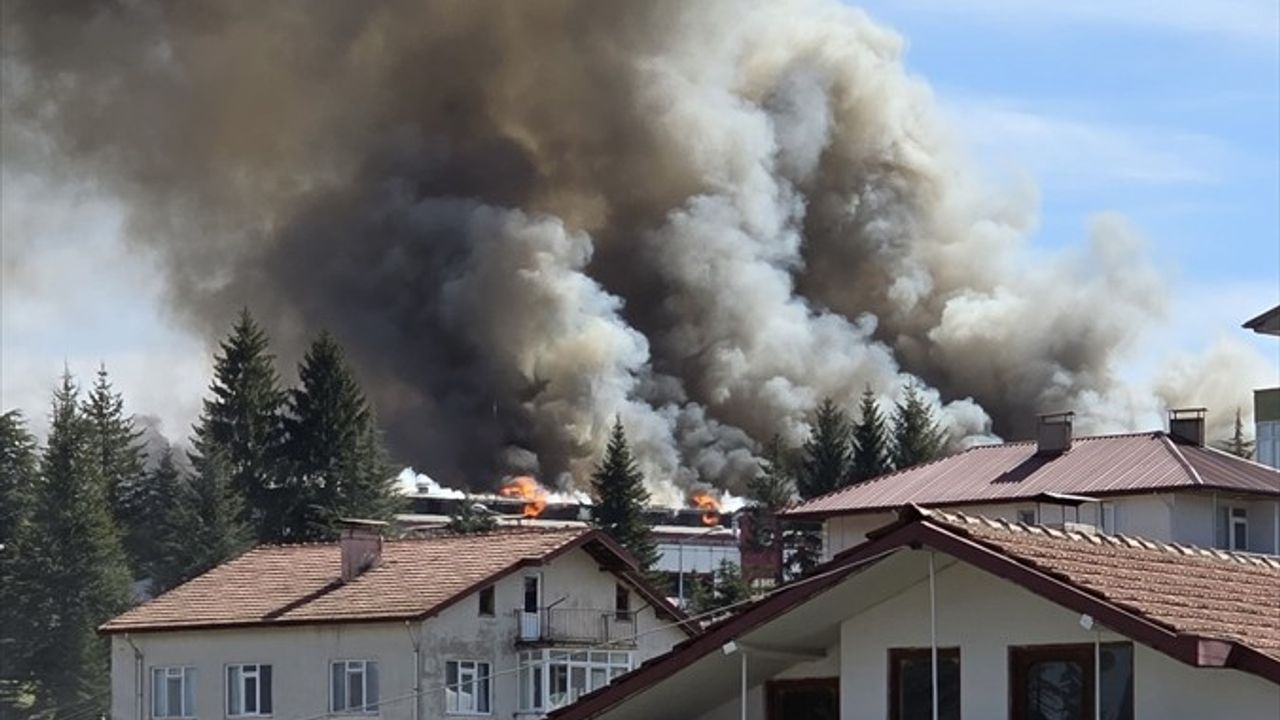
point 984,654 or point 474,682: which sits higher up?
point 984,654

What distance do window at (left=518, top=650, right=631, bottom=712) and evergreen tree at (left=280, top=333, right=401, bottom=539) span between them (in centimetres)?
3732

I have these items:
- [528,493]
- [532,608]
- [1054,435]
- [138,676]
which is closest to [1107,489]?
[1054,435]

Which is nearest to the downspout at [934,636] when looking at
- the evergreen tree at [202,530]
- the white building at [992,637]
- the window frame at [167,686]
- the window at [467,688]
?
the white building at [992,637]

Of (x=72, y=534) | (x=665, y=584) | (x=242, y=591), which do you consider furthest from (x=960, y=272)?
(x=242, y=591)

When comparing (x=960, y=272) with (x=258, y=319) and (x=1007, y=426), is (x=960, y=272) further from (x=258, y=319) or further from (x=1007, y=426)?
(x=258, y=319)

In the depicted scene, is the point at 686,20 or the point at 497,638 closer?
the point at 497,638

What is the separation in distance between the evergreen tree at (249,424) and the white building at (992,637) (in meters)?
89.6

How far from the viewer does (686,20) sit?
166 meters

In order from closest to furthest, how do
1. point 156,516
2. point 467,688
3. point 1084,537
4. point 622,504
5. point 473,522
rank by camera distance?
point 1084,537, point 467,688, point 473,522, point 622,504, point 156,516

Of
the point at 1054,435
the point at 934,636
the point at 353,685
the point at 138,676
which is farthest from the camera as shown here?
the point at 1054,435

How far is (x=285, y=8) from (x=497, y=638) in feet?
339

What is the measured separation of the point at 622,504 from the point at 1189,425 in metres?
37.8

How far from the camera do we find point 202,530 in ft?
318

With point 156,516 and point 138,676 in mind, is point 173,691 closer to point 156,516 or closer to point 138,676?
point 138,676
